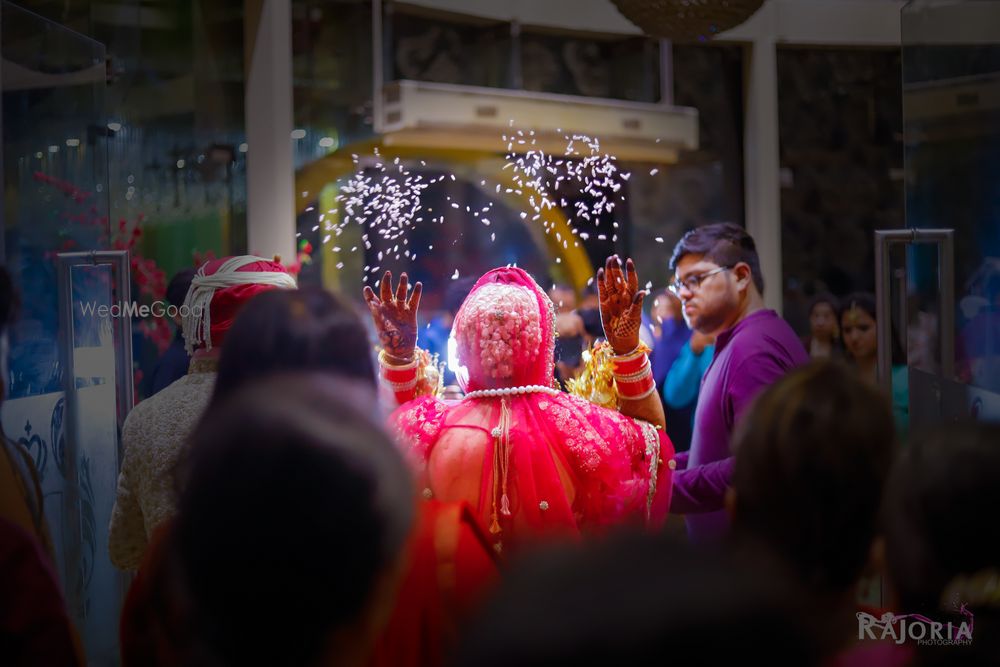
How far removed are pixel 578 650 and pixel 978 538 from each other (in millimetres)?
654

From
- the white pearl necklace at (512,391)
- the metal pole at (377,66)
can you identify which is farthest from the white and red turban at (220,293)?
the metal pole at (377,66)

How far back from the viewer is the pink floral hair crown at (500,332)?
2244 mm

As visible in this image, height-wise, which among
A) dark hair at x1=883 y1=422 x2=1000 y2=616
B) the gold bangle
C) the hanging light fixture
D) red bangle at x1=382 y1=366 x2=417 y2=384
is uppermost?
the hanging light fixture

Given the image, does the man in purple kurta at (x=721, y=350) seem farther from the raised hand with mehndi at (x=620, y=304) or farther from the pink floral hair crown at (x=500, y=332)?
the pink floral hair crown at (x=500, y=332)

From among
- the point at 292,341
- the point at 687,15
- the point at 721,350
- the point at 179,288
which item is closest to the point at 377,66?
the point at 179,288

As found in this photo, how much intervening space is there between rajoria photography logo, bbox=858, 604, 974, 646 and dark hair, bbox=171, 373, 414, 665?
61 centimetres

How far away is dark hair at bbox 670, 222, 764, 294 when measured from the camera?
2945 millimetres

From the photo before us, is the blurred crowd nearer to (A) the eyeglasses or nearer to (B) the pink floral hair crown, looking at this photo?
(B) the pink floral hair crown

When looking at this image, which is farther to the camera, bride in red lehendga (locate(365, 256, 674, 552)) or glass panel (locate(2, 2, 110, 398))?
glass panel (locate(2, 2, 110, 398))

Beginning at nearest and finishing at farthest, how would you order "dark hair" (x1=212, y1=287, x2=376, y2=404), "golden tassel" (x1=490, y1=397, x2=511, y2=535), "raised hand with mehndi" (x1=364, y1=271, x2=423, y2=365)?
"dark hair" (x1=212, y1=287, x2=376, y2=404), "golden tassel" (x1=490, y1=397, x2=511, y2=535), "raised hand with mehndi" (x1=364, y1=271, x2=423, y2=365)

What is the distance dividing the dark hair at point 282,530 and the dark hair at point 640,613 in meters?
0.23

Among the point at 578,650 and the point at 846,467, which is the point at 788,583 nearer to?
the point at 578,650

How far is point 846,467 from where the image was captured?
1.21 m

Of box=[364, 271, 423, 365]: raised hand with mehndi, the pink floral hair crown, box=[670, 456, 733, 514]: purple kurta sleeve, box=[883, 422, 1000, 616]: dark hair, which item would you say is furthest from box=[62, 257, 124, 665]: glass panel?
box=[883, 422, 1000, 616]: dark hair
